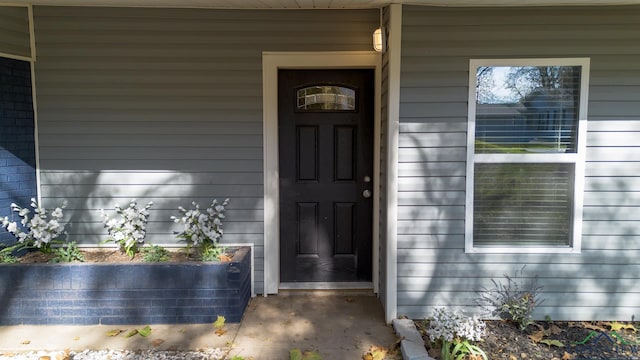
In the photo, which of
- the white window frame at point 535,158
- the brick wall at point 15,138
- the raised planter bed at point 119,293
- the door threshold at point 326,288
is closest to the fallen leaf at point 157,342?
the raised planter bed at point 119,293

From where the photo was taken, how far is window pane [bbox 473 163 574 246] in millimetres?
3158

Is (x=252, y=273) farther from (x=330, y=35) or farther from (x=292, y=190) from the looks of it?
(x=330, y=35)

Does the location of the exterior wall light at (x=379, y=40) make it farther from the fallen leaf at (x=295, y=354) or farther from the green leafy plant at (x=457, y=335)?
the fallen leaf at (x=295, y=354)

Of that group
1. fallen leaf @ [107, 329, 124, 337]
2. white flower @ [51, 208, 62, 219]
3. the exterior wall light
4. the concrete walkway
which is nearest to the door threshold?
the concrete walkway

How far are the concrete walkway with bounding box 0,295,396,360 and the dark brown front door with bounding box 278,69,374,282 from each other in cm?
54

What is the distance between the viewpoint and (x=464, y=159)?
3.12m

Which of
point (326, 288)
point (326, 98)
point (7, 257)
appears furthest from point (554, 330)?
point (7, 257)

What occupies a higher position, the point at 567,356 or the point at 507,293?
the point at 507,293

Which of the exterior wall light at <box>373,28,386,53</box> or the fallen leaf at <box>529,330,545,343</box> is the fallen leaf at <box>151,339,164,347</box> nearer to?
the fallen leaf at <box>529,330,545,343</box>

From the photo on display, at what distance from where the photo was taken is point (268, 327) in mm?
3154

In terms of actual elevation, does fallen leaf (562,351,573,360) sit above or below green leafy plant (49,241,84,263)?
below

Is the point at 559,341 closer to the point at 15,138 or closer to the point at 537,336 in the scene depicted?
the point at 537,336

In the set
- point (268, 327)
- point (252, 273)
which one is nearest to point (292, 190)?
point (252, 273)

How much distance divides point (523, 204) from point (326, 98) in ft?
6.03
